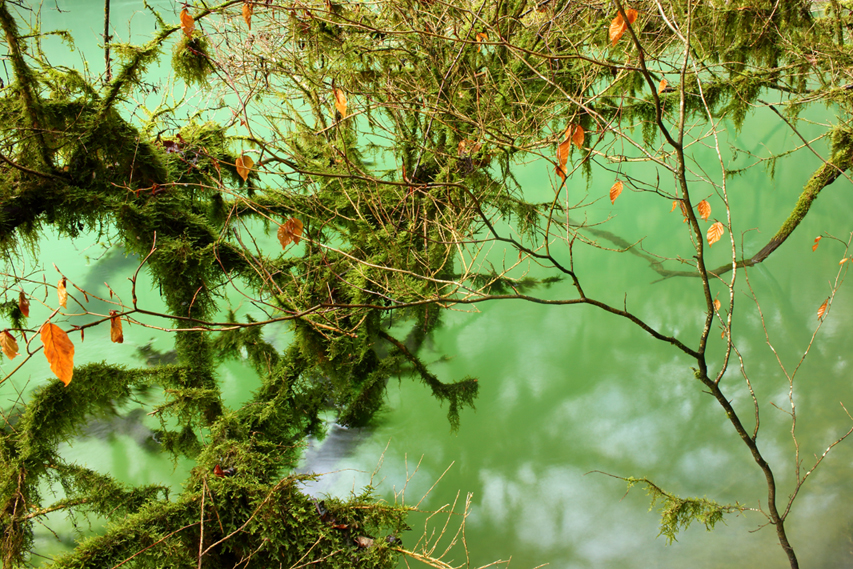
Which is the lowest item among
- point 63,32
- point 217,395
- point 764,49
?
point 217,395

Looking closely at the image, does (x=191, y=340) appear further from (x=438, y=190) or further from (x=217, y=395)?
(x=438, y=190)

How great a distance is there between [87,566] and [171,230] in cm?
122

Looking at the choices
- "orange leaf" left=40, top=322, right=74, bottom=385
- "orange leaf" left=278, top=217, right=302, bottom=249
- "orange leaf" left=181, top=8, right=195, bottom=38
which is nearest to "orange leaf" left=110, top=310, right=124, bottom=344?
"orange leaf" left=40, top=322, right=74, bottom=385

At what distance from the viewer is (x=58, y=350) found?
3.02 ft

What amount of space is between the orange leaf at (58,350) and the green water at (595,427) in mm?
1443

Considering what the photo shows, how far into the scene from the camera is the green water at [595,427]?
9.36 feet

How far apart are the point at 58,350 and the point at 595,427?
3334 mm

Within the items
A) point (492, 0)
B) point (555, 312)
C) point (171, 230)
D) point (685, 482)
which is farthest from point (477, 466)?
point (492, 0)

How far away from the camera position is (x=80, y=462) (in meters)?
3.20

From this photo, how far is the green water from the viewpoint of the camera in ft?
9.36

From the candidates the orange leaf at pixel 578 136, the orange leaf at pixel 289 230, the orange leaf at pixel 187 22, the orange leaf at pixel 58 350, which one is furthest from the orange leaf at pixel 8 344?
the orange leaf at pixel 578 136

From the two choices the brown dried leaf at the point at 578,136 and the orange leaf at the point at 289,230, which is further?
Answer: the orange leaf at the point at 289,230

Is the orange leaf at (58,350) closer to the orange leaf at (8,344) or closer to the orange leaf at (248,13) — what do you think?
the orange leaf at (8,344)

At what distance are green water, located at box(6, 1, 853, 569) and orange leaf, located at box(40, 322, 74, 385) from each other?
1.44 m
